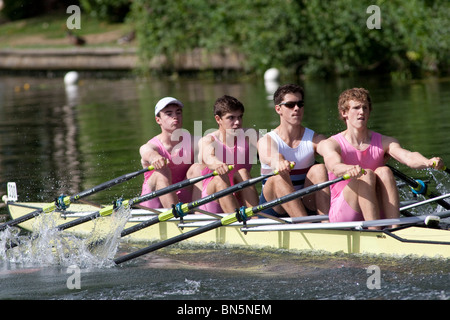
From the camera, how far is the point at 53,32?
1287 inches

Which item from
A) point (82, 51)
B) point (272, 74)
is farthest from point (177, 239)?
point (82, 51)

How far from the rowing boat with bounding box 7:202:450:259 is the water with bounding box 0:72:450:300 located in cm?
9

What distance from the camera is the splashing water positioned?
6531mm

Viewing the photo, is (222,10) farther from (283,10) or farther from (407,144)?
(407,144)

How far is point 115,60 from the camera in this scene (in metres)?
27.6

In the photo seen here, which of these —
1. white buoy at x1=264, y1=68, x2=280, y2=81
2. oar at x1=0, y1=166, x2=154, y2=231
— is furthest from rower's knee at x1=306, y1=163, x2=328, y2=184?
white buoy at x1=264, y1=68, x2=280, y2=81

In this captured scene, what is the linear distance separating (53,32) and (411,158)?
2874 centimetres

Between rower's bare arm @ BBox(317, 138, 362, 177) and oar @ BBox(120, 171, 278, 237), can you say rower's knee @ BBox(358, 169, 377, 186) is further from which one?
oar @ BBox(120, 171, 278, 237)

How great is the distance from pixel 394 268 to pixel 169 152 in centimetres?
→ 260

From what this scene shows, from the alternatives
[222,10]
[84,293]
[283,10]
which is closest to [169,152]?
[84,293]

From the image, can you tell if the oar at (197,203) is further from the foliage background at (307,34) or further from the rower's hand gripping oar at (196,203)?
the foliage background at (307,34)

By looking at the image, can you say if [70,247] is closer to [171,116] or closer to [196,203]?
[196,203]

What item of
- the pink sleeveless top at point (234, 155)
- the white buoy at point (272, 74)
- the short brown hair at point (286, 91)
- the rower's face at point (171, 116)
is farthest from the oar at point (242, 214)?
the white buoy at point (272, 74)

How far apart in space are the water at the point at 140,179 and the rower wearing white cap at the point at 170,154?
1.76 feet
